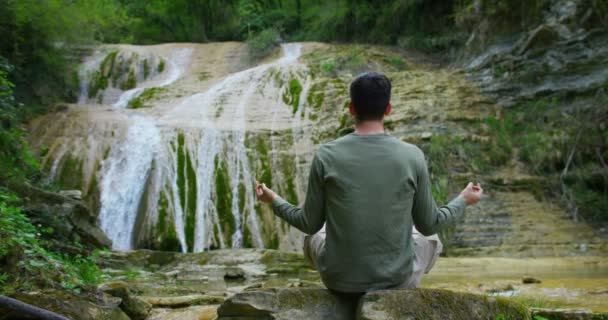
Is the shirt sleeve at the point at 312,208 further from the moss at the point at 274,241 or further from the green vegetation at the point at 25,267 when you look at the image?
the moss at the point at 274,241

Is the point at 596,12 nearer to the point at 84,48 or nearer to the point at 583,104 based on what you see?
the point at 583,104

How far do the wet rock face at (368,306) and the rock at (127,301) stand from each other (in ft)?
4.29

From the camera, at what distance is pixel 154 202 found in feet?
41.6

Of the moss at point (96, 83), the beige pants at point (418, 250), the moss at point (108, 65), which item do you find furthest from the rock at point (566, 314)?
the moss at point (108, 65)

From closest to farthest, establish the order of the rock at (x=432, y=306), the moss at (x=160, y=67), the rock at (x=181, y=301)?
the rock at (x=432, y=306)
the rock at (x=181, y=301)
the moss at (x=160, y=67)

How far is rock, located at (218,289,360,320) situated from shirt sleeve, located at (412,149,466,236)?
0.49 metres

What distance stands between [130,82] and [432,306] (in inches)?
715

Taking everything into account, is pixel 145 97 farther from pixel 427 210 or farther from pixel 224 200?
pixel 427 210

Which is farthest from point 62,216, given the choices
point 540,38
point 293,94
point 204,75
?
point 540,38

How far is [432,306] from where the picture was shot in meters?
2.56

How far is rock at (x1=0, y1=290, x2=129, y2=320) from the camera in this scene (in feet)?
10.0

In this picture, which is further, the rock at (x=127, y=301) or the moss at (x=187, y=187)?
the moss at (x=187, y=187)

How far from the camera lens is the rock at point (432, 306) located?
246 centimetres

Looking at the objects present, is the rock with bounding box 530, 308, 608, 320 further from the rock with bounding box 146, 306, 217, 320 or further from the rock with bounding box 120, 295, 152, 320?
the rock with bounding box 120, 295, 152, 320
